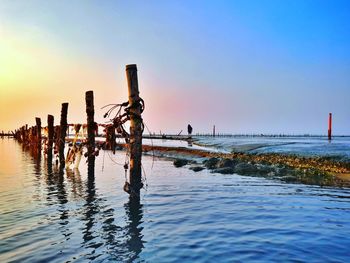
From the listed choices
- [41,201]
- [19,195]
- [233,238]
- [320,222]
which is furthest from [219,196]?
[19,195]

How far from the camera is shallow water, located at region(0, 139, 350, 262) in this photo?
5645 mm

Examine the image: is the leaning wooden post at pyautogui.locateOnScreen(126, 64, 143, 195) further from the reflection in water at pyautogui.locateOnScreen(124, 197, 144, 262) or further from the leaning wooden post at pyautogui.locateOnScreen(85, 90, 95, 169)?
the leaning wooden post at pyautogui.locateOnScreen(85, 90, 95, 169)

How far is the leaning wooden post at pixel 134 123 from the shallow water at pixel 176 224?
3.11 feet

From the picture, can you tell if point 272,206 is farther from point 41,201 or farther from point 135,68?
point 41,201

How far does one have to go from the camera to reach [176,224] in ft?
24.2

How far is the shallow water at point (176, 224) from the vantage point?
222 inches

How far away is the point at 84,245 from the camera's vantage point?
6051 mm

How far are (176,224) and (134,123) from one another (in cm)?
328

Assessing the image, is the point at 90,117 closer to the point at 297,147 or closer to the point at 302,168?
the point at 302,168

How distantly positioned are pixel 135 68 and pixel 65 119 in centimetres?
1159

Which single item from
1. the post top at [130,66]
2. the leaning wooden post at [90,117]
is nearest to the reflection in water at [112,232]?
the post top at [130,66]

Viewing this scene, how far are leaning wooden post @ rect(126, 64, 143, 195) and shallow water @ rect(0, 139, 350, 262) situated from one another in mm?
949

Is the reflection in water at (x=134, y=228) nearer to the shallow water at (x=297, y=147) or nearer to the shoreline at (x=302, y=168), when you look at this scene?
the shoreline at (x=302, y=168)

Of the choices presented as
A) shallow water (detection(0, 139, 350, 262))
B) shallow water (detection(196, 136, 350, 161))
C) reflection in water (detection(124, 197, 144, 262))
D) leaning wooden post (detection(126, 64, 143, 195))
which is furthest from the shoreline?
reflection in water (detection(124, 197, 144, 262))
